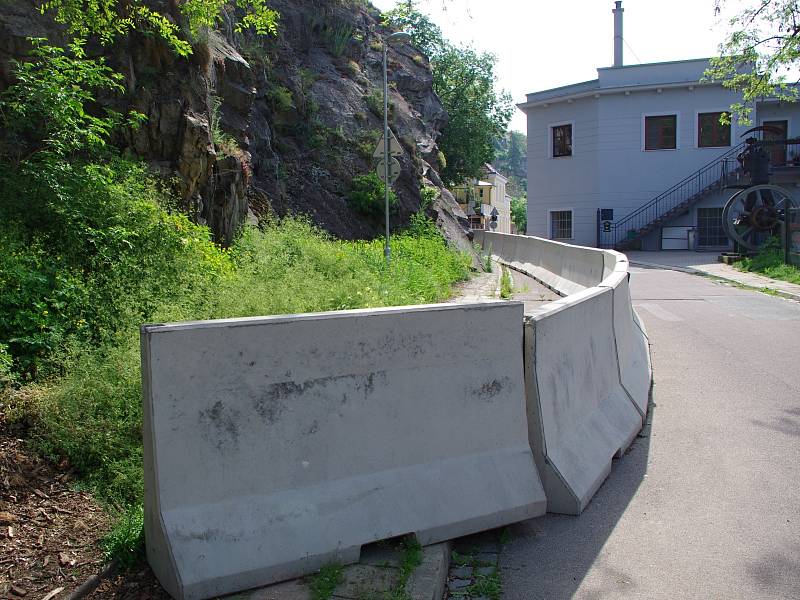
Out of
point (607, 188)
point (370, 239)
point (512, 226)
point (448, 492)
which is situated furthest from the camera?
point (512, 226)

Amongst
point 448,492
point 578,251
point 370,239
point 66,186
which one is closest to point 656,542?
point 448,492

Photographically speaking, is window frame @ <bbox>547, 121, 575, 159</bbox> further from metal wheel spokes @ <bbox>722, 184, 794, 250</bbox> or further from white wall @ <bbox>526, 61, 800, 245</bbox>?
metal wheel spokes @ <bbox>722, 184, 794, 250</bbox>

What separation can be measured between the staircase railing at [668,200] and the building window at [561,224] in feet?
7.40

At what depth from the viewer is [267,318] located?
3.75 metres

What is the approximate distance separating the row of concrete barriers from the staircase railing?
35.0 metres

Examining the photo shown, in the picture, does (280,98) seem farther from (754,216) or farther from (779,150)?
(779,150)

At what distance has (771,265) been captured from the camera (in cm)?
2270

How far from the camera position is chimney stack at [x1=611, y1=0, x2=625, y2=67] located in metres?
43.0

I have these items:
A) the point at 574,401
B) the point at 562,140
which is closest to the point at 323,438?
the point at 574,401

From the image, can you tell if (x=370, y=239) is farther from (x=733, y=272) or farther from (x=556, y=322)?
(x=556, y=322)

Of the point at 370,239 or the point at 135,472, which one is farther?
the point at 370,239

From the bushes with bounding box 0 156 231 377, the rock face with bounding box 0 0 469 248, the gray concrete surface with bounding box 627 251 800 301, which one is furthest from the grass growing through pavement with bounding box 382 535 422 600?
the gray concrete surface with bounding box 627 251 800 301

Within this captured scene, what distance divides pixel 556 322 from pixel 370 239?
61.3ft

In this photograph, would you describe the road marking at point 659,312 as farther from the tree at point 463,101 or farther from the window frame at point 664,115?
the tree at point 463,101
